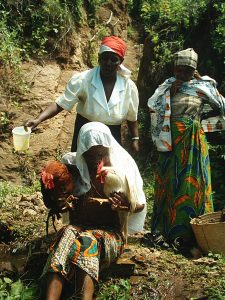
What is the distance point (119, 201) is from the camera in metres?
3.81

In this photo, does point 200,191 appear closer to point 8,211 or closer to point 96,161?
point 96,161

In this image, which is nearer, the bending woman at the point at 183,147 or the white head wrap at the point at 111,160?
the white head wrap at the point at 111,160

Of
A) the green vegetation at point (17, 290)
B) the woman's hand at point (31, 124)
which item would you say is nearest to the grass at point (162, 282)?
the green vegetation at point (17, 290)

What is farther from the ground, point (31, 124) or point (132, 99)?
point (132, 99)

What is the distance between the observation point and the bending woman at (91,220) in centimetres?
363

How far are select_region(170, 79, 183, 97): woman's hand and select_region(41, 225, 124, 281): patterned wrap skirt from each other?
5.68 feet

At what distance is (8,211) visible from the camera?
5898 mm

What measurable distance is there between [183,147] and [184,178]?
303 millimetres

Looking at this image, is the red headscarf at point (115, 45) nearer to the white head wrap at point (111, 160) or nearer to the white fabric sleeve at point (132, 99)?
the white fabric sleeve at point (132, 99)

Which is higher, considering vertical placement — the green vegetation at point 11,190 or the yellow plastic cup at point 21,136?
the yellow plastic cup at point 21,136

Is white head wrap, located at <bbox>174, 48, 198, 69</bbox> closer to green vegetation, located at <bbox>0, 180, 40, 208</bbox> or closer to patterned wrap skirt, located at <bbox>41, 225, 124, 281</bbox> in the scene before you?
patterned wrap skirt, located at <bbox>41, 225, 124, 281</bbox>

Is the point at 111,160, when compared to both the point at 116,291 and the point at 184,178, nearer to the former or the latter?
the point at 116,291

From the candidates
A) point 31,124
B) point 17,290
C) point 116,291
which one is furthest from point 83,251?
point 31,124

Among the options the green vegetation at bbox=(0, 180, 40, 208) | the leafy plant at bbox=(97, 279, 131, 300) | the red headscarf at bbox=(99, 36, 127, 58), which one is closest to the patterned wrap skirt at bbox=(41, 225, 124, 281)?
the leafy plant at bbox=(97, 279, 131, 300)
